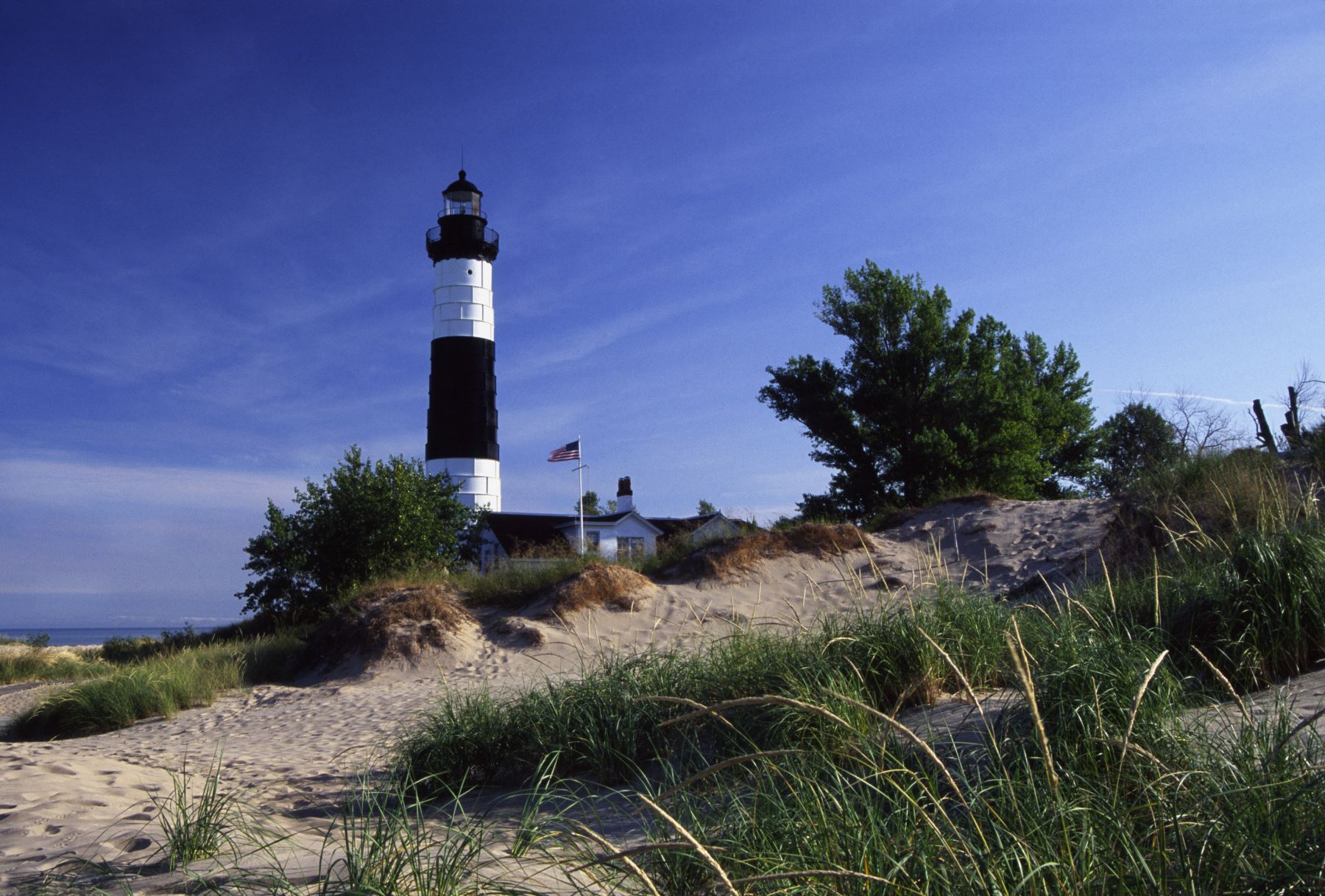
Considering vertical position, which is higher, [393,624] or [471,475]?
[471,475]

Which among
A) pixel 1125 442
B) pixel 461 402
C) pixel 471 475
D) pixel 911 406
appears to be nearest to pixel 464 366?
pixel 461 402

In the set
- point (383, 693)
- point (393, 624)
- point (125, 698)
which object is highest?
point (393, 624)

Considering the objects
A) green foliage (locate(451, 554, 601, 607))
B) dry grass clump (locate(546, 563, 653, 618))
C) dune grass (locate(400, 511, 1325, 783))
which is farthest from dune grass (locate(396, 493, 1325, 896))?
green foliage (locate(451, 554, 601, 607))

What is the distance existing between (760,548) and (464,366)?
19973 mm

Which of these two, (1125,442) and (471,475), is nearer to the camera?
(471,475)

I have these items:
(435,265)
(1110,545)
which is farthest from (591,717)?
(435,265)

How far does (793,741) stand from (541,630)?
11.0 meters

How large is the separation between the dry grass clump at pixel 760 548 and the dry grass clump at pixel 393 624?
469cm

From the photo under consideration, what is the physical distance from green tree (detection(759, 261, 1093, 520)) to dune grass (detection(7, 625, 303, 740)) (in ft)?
64.2

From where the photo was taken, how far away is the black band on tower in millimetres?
34469

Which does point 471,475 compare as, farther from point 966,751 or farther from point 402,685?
point 966,751

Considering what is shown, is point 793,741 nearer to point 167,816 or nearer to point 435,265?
point 167,816

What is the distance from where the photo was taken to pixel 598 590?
54.4 ft

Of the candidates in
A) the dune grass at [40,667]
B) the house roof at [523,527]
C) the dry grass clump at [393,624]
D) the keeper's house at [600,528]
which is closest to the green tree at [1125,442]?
the keeper's house at [600,528]
